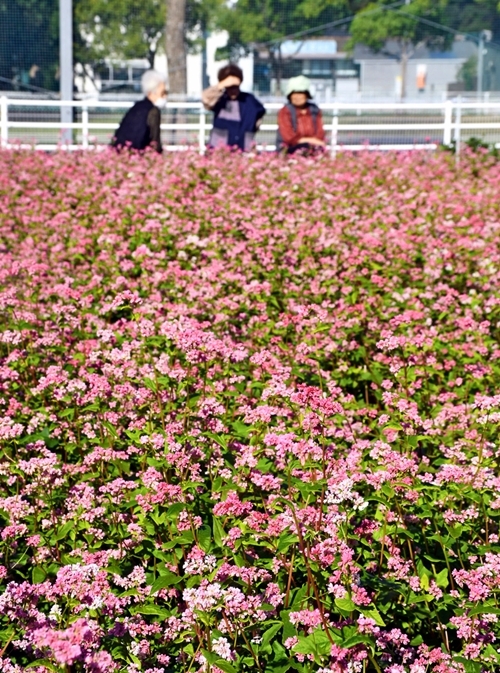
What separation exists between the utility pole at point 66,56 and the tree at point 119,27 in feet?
10.1

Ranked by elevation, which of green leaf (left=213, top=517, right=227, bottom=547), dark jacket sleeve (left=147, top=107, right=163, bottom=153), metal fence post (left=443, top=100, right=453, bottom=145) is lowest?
green leaf (left=213, top=517, right=227, bottom=547)

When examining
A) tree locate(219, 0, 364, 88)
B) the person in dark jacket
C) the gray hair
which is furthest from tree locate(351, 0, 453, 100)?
the gray hair

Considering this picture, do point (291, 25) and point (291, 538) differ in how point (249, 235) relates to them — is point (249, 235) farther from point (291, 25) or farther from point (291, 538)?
point (291, 25)

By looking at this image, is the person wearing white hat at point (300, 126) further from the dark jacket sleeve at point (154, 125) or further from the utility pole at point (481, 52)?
the utility pole at point (481, 52)

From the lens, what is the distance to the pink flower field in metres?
2.64

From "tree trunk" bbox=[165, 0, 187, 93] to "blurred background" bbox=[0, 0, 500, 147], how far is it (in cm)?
2

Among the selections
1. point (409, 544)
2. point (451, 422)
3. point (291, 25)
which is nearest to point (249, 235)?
point (451, 422)

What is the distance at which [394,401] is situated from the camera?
3.77m

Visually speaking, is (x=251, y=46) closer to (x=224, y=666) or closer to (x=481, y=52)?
(x=481, y=52)

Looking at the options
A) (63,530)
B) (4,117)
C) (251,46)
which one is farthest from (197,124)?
(63,530)

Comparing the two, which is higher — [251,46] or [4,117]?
[251,46]

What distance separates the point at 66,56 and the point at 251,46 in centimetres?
507

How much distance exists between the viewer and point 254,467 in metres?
3.47

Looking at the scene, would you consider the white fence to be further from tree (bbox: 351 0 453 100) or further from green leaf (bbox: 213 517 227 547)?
green leaf (bbox: 213 517 227 547)
